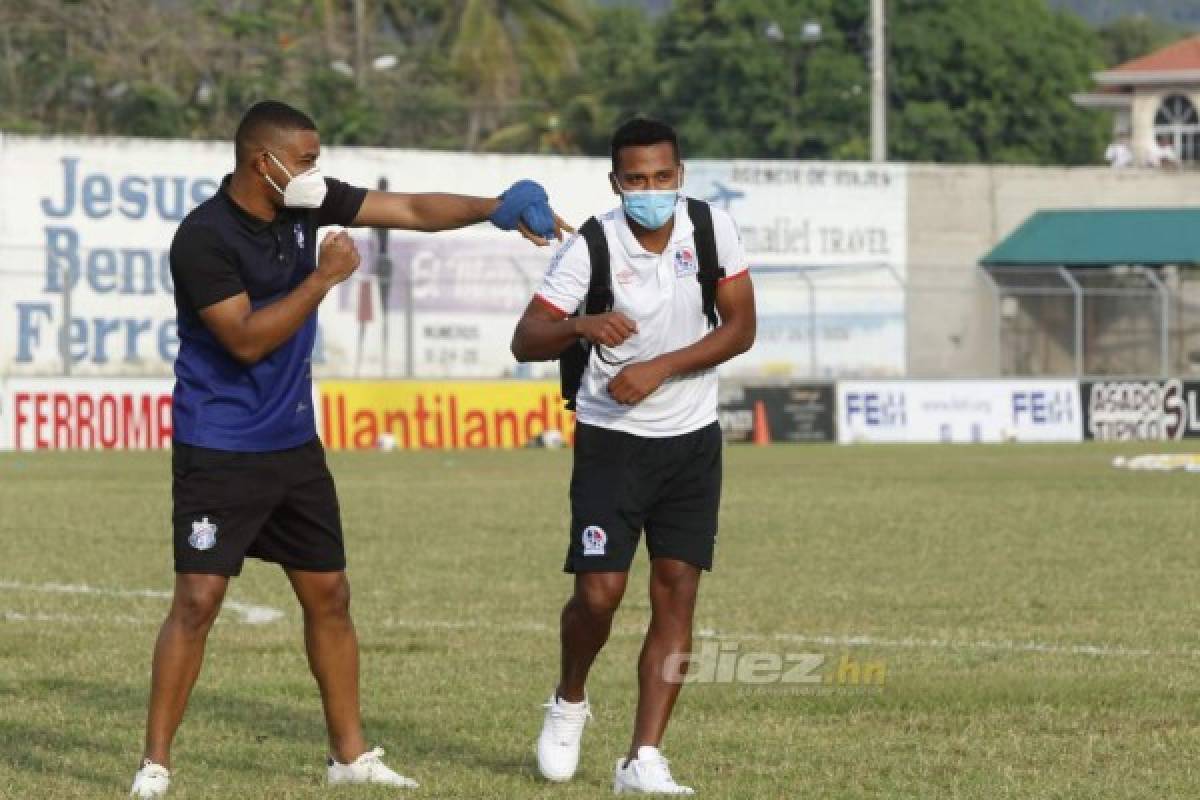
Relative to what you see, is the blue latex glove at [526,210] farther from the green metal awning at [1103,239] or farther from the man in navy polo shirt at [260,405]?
the green metal awning at [1103,239]

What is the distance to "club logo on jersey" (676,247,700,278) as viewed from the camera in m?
8.37

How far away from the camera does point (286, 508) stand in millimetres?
8422

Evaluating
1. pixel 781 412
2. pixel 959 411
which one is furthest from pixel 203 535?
pixel 959 411

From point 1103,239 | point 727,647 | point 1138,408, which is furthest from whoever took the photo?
point 1103,239

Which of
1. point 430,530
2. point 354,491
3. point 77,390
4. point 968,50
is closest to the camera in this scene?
point 430,530

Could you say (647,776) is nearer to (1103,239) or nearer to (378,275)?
(378,275)

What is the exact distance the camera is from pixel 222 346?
26.7 ft

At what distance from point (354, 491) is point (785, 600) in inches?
471

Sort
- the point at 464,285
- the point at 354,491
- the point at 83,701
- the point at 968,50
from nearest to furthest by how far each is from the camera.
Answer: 1. the point at 83,701
2. the point at 354,491
3. the point at 464,285
4. the point at 968,50

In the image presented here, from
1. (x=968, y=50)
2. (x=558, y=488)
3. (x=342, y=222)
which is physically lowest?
(x=558, y=488)

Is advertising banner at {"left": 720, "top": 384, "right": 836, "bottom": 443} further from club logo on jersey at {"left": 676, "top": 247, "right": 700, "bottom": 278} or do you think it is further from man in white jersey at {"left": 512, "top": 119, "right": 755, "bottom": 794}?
club logo on jersey at {"left": 676, "top": 247, "right": 700, "bottom": 278}

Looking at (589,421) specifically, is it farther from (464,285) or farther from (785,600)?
(464,285)

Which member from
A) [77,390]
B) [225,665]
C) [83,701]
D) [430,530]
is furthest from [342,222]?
[77,390]

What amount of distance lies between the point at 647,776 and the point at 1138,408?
37.0 metres
